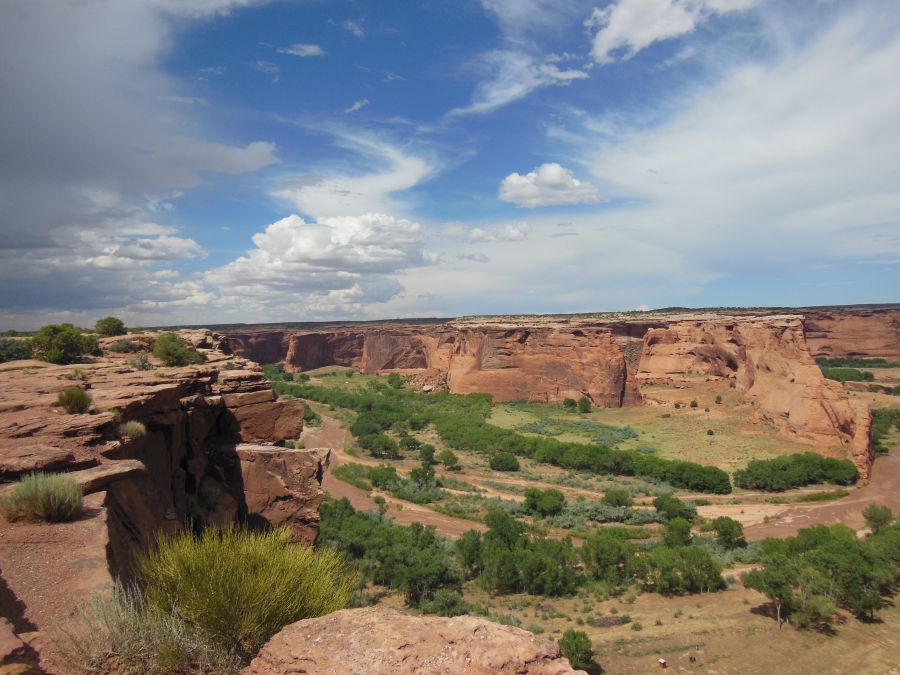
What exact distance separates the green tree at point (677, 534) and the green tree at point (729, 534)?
1622 millimetres

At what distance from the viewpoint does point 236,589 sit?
5668 mm

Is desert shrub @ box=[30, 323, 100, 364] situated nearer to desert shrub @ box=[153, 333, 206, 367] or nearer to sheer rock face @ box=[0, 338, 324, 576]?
sheer rock face @ box=[0, 338, 324, 576]

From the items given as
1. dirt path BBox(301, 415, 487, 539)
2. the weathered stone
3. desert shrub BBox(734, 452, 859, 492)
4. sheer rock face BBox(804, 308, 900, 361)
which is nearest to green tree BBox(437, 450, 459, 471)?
dirt path BBox(301, 415, 487, 539)

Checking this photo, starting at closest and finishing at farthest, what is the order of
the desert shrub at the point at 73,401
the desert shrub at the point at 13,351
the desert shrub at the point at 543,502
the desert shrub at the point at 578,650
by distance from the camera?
the desert shrub at the point at 73,401, the desert shrub at the point at 578,650, the desert shrub at the point at 13,351, the desert shrub at the point at 543,502

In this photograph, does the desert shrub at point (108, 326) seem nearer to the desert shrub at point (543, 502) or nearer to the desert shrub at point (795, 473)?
the desert shrub at point (543, 502)

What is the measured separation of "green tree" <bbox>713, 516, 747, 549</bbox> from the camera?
27609 millimetres

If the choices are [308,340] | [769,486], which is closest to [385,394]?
[308,340]

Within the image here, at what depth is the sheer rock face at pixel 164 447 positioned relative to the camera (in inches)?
332

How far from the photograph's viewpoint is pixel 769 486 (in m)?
36.7

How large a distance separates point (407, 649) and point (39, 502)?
5.49m

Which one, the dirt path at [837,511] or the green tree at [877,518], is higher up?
the green tree at [877,518]

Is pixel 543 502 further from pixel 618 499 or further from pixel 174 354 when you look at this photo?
pixel 174 354

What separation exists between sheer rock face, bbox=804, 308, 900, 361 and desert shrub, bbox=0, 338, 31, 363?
383ft

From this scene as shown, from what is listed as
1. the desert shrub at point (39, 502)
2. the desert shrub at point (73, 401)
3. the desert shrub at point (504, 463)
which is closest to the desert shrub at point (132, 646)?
the desert shrub at point (39, 502)
